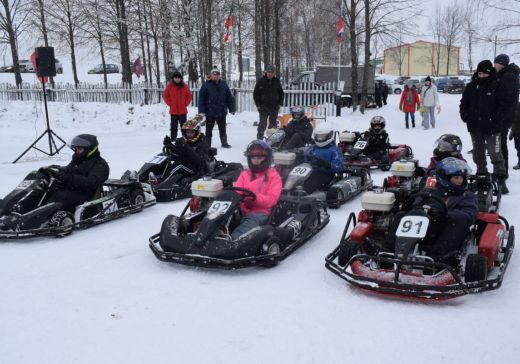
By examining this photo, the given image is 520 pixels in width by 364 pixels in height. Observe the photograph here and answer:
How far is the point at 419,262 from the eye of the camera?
158 inches

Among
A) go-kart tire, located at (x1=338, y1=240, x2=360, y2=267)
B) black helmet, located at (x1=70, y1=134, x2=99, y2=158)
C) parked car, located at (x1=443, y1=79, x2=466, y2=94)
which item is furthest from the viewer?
parked car, located at (x1=443, y1=79, x2=466, y2=94)

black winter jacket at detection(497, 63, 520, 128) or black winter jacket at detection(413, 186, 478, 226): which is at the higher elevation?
black winter jacket at detection(497, 63, 520, 128)

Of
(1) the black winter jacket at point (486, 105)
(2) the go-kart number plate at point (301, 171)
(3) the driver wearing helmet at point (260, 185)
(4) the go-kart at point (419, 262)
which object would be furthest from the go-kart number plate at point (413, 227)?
(1) the black winter jacket at point (486, 105)

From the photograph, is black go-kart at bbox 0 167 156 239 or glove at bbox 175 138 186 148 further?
glove at bbox 175 138 186 148

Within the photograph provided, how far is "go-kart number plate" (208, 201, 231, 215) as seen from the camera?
4.94m

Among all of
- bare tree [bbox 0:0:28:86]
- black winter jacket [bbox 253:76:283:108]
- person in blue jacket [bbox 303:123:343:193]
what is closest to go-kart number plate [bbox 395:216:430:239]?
person in blue jacket [bbox 303:123:343:193]

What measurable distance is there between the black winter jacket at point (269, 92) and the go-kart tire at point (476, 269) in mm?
8596

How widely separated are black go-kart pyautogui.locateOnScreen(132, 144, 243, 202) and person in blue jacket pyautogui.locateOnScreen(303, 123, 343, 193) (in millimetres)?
1122

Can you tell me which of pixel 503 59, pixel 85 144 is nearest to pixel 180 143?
pixel 85 144

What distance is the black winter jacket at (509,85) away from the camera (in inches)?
279

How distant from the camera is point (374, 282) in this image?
13.3 feet

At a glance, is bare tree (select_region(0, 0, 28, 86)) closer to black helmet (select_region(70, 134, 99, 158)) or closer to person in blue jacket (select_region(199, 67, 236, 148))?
person in blue jacket (select_region(199, 67, 236, 148))

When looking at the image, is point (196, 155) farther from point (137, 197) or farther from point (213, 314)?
point (213, 314)

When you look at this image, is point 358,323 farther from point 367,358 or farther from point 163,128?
point 163,128
